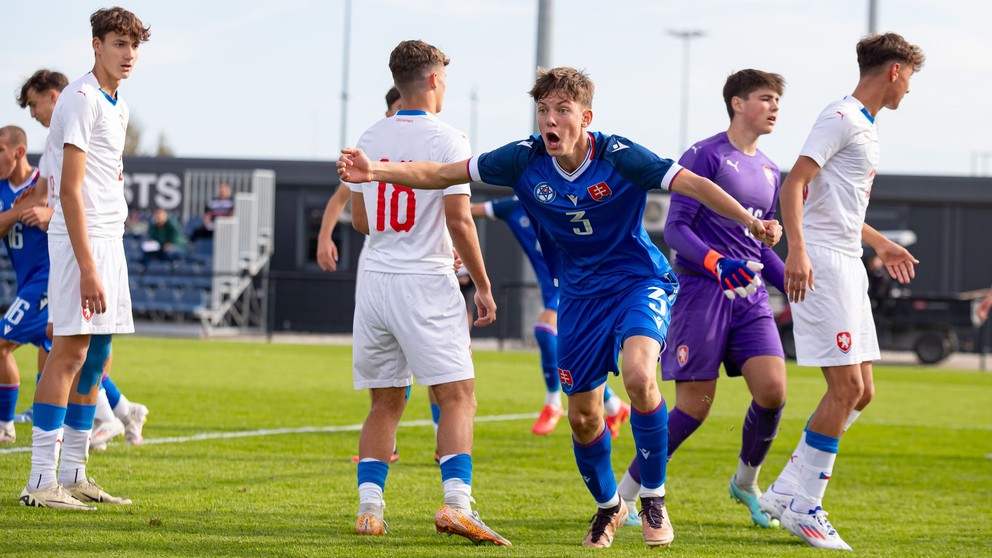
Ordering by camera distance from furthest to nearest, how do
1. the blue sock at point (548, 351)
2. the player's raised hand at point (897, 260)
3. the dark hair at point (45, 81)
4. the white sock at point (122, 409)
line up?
the blue sock at point (548, 351) < the white sock at point (122, 409) < the dark hair at point (45, 81) < the player's raised hand at point (897, 260)

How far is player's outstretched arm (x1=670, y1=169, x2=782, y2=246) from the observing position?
4.64 meters

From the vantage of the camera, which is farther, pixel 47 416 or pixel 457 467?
pixel 47 416

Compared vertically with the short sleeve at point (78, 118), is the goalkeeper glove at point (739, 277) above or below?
below

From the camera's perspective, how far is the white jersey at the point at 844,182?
552cm

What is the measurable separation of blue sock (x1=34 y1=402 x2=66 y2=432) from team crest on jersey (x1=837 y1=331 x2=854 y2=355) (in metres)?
3.61

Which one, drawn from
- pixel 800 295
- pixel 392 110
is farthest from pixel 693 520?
pixel 392 110

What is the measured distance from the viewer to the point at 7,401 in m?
7.86

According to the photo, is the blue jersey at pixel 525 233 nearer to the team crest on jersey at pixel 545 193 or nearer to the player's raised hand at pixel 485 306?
the player's raised hand at pixel 485 306

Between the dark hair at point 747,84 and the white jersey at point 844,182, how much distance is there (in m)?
0.66

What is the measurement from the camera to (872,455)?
30.2 ft

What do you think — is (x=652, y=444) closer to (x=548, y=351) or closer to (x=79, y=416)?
(x=79, y=416)

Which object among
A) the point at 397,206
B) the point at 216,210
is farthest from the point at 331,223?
the point at 216,210

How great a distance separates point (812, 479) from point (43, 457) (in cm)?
356

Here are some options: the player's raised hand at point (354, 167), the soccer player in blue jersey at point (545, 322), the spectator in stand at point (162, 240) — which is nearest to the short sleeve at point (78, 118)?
the player's raised hand at point (354, 167)
